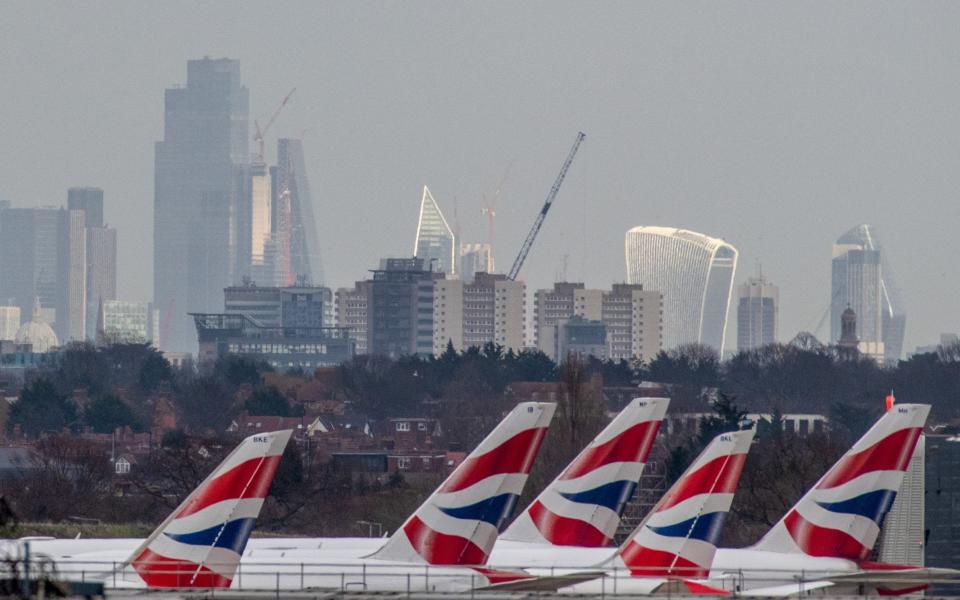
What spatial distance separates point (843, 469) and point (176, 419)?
154 m

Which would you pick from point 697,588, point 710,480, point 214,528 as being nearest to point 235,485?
point 214,528

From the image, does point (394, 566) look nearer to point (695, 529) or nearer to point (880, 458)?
point (695, 529)

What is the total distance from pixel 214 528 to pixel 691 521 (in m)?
9.96

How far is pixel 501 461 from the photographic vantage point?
45.5m

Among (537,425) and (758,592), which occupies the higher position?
(537,425)

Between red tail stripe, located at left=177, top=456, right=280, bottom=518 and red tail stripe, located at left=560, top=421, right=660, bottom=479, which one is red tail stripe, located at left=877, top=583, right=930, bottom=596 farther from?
red tail stripe, located at left=177, top=456, right=280, bottom=518

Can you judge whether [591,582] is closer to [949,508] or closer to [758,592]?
[758,592]

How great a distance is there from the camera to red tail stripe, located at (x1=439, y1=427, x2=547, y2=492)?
4528 centimetres

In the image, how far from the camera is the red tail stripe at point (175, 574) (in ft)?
130

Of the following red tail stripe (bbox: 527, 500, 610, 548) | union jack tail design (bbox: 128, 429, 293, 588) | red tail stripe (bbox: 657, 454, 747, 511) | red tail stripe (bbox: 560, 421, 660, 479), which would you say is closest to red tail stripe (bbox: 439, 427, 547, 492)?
red tail stripe (bbox: 657, 454, 747, 511)

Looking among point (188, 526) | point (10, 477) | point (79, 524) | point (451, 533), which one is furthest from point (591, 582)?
point (10, 477)

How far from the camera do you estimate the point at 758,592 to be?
46.3 metres

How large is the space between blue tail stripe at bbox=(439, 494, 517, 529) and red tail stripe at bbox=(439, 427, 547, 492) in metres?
0.43

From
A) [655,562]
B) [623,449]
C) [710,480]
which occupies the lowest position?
[655,562]
